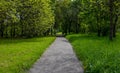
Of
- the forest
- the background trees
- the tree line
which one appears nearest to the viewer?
the forest

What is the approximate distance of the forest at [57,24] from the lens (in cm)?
1815

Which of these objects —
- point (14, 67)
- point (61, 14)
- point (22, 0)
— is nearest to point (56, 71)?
point (14, 67)

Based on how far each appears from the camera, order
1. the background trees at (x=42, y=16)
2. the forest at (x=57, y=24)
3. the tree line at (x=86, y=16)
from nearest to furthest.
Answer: the forest at (x=57, y=24), the background trees at (x=42, y=16), the tree line at (x=86, y=16)

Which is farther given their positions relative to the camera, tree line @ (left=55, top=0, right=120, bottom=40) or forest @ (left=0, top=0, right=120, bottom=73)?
tree line @ (left=55, top=0, right=120, bottom=40)

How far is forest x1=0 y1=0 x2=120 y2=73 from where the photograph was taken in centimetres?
1815

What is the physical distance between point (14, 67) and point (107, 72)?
16.7 feet

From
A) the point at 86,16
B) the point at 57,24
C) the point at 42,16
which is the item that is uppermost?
the point at 42,16

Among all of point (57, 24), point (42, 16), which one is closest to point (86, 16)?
point (42, 16)

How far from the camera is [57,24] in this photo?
82.7m

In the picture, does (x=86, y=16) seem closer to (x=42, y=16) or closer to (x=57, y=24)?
(x=42, y=16)

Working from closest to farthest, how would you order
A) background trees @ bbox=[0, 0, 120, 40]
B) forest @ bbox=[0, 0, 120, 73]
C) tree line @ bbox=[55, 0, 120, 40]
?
forest @ bbox=[0, 0, 120, 73]
background trees @ bbox=[0, 0, 120, 40]
tree line @ bbox=[55, 0, 120, 40]

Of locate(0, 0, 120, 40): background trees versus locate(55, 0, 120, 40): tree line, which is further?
locate(55, 0, 120, 40): tree line

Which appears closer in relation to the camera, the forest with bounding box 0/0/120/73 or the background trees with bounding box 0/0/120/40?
the forest with bounding box 0/0/120/73

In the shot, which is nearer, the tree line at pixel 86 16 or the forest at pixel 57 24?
the forest at pixel 57 24
